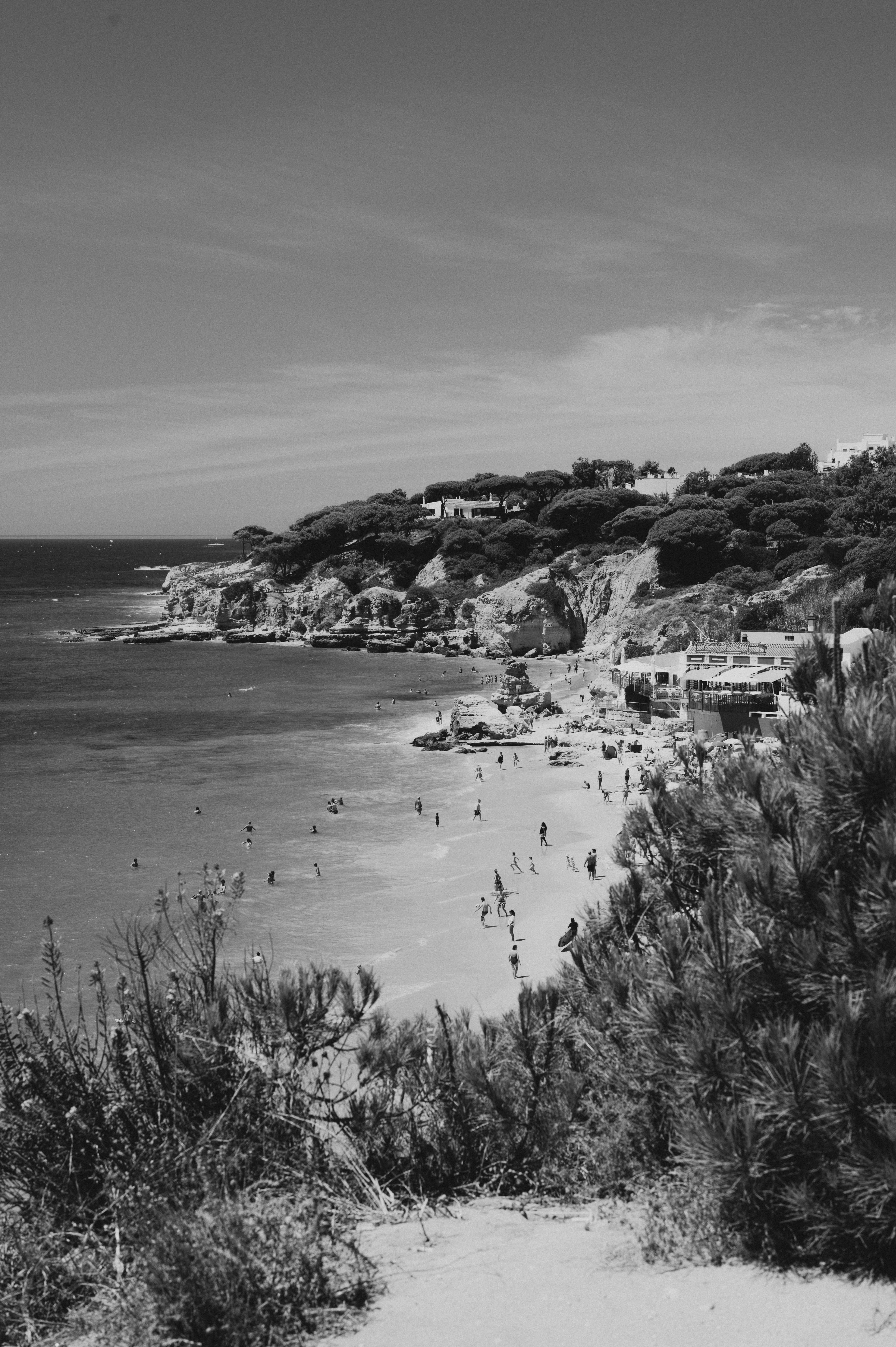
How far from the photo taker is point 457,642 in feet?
236

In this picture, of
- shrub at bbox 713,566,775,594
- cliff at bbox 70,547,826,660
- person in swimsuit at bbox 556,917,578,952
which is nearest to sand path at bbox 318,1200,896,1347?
person in swimsuit at bbox 556,917,578,952

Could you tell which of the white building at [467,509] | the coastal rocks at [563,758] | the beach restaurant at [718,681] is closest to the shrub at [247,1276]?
the beach restaurant at [718,681]

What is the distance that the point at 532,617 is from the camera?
229 ft

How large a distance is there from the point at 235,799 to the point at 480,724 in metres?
12.5

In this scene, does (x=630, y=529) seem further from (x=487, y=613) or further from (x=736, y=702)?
(x=736, y=702)

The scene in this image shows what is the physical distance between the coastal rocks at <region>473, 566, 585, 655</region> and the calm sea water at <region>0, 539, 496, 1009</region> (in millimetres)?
5995

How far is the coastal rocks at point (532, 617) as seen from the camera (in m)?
69.4

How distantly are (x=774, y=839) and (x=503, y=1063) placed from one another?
295 cm

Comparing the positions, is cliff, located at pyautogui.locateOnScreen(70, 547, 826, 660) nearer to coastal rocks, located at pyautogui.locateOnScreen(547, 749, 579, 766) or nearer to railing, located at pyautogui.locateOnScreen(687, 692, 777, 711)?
railing, located at pyautogui.locateOnScreen(687, 692, 777, 711)

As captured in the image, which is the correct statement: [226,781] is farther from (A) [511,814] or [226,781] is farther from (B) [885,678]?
(B) [885,678]

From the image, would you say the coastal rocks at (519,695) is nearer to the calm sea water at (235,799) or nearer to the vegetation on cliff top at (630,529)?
the calm sea water at (235,799)

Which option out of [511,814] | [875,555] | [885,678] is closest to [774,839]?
[885,678]

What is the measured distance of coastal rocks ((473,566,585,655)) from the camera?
6944 cm

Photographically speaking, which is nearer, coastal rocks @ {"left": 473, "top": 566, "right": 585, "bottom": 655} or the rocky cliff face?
the rocky cliff face
